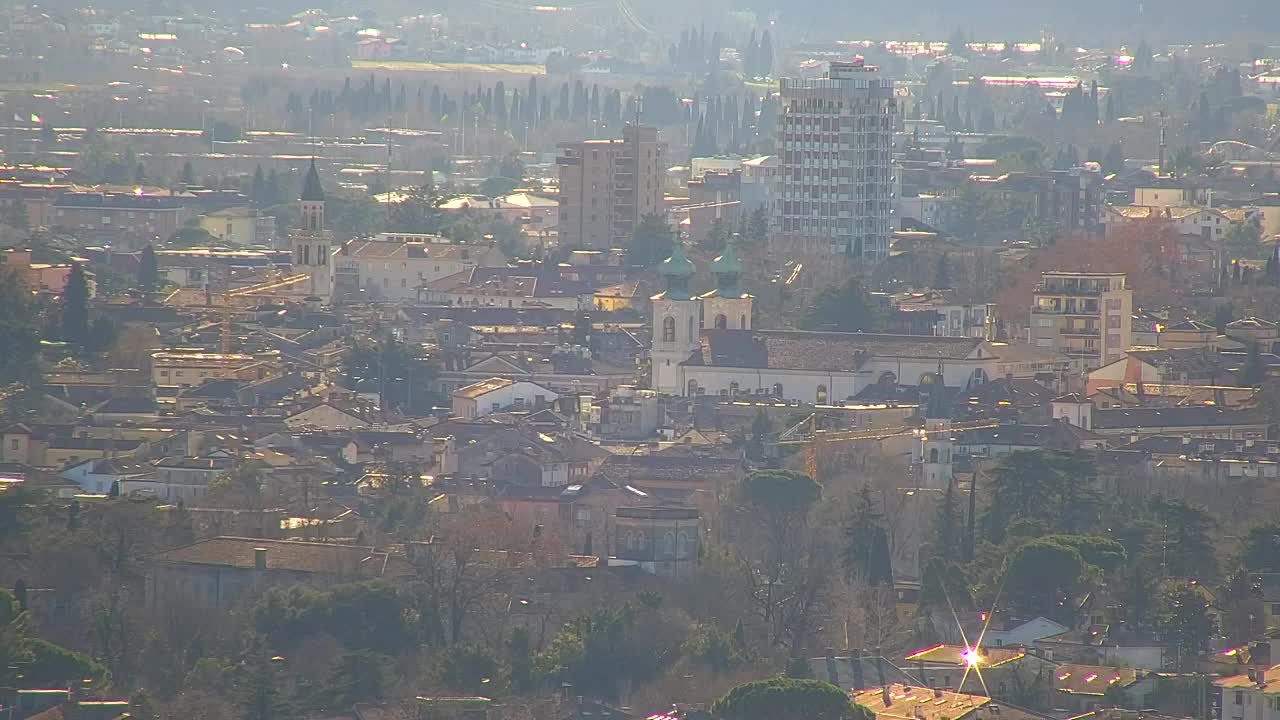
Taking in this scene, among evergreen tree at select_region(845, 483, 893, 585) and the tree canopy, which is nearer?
the tree canopy

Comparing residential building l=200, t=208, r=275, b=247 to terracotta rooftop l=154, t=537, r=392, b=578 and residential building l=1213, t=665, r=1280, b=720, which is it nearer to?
terracotta rooftop l=154, t=537, r=392, b=578

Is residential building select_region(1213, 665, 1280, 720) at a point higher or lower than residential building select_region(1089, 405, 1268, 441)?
higher

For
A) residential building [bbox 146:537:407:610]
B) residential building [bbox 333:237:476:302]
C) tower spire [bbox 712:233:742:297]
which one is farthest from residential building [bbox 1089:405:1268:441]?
residential building [bbox 333:237:476:302]

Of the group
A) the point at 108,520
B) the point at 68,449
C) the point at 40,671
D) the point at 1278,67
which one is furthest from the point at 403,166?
the point at 40,671

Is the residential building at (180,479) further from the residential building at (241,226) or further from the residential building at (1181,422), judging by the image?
the residential building at (241,226)

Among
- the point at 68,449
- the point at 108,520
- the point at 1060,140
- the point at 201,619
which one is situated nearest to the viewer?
the point at 201,619

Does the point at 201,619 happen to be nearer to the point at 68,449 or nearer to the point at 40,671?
the point at 40,671

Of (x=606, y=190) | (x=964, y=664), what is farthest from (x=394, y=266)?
(x=964, y=664)
